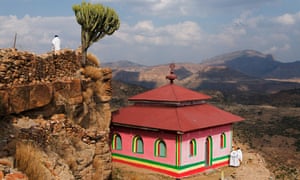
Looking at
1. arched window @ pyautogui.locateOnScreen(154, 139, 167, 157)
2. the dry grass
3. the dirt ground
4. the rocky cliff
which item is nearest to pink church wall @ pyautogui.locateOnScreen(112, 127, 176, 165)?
arched window @ pyautogui.locateOnScreen(154, 139, 167, 157)

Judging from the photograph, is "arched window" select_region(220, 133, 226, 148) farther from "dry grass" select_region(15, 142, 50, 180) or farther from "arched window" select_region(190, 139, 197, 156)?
"dry grass" select_region(15, 142, 50, 180)

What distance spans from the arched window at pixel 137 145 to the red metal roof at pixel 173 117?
822 millimetres

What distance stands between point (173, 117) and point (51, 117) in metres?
6.17

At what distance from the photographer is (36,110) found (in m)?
12.3

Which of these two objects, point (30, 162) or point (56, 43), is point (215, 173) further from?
point (30, 162)

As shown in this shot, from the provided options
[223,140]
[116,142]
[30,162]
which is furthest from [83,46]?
[30,162]

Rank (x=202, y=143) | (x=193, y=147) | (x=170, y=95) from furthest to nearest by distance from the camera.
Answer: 1. (x=170, y=95)
2. (x=202, y=143)
3. (x=193, y=147)

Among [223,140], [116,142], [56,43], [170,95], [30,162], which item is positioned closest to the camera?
[30,162]

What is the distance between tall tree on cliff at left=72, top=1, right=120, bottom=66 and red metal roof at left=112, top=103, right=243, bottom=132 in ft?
12.8

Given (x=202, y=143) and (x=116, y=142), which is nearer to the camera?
(x=202, y=143)

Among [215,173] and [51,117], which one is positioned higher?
[51,117]

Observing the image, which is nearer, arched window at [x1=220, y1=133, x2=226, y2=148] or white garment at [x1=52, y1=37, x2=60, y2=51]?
white garment at [x1=52, y1=37, x2=60, y2=51]

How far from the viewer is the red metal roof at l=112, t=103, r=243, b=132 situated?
1633 cm

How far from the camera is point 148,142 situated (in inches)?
677
